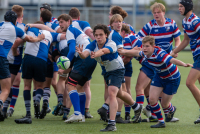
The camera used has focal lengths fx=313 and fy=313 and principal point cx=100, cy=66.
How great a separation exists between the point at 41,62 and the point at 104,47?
157 cm

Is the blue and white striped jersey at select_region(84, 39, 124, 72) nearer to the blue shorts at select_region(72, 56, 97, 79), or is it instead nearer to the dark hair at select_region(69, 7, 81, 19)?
the blue shorts at select_region(72, 56, 97, 79)

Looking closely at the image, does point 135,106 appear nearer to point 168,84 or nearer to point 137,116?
point 137,116

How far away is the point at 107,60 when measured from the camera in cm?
516

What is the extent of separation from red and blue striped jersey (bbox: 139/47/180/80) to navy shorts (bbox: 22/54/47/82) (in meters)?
1.91

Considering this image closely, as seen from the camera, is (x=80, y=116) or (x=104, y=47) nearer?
(x=104, y=47)

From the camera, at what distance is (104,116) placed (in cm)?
571

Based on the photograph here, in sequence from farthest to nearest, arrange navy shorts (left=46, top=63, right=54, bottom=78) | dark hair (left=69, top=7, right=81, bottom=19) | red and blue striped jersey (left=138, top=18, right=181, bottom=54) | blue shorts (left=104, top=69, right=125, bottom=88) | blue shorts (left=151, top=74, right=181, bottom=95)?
navy shorts (left=46, top=63, right=54, bottom=78) → dark hair (left=69, top=7, right=81, bottom=19) → red and blue striped jersey (left=138, top=18, right=181, bottom=54) → blue shorts (left=151, top=74, right=181, bottom=95) → blue shorts (left=104, top=69, right=125, bottom=88)

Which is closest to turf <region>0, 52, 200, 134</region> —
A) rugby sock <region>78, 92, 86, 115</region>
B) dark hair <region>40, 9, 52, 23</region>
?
rugby sock <region>78, 92, 86, 115</region>

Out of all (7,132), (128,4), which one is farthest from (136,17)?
(7,132)

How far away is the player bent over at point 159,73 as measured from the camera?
5.28m

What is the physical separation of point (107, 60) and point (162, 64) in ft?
3.19

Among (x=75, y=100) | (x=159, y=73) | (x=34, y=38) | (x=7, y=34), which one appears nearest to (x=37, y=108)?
(x=75, y=100)

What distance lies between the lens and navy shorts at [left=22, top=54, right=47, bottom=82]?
5910mm

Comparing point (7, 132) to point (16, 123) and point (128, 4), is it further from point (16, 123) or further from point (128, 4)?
point (128, 4)
